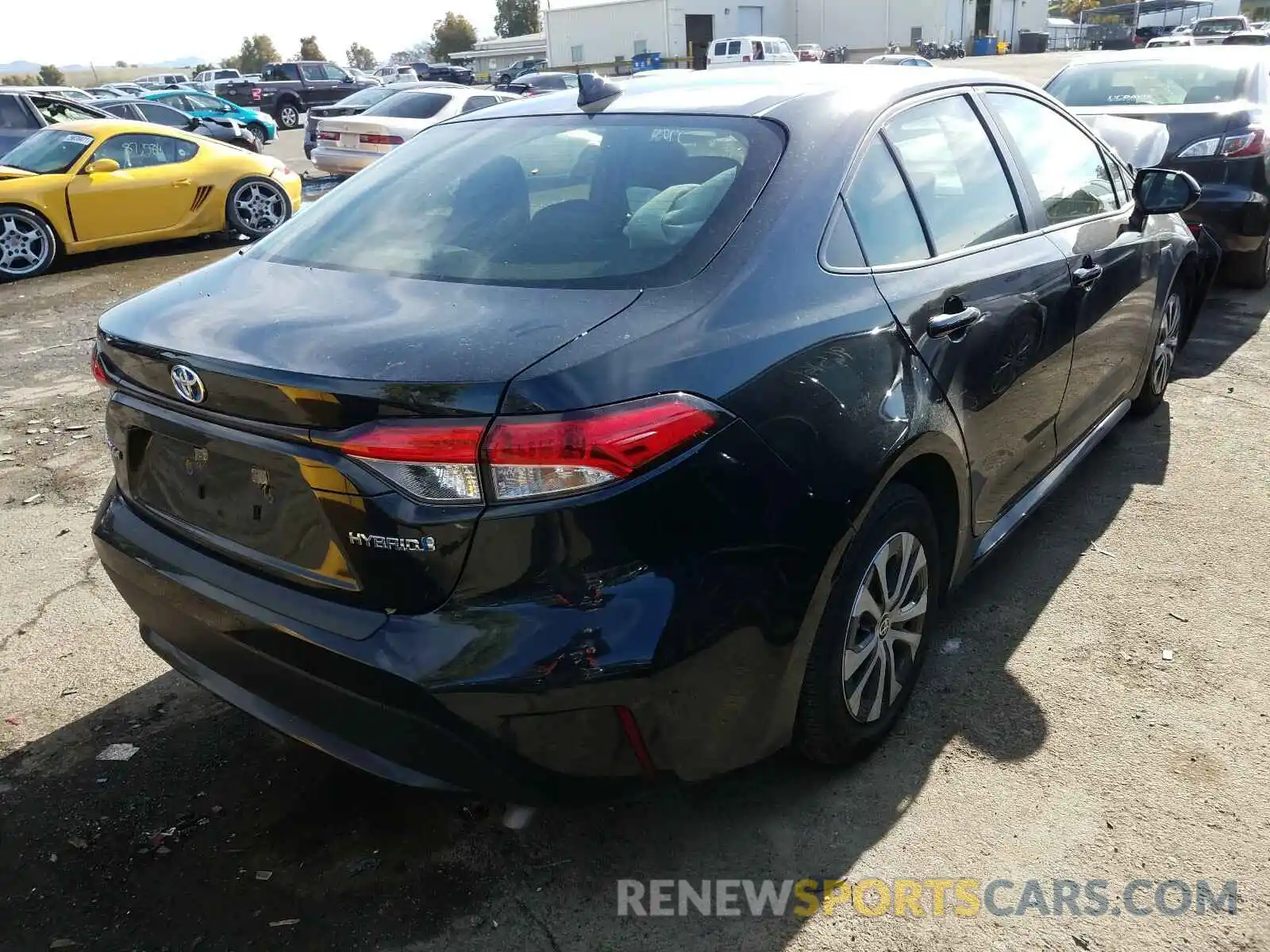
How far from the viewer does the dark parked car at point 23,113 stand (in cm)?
1234

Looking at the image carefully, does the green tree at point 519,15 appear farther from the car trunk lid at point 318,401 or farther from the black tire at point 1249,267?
the car trunk lid at point 318,401

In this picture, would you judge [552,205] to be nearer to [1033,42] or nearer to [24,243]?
[24,243]

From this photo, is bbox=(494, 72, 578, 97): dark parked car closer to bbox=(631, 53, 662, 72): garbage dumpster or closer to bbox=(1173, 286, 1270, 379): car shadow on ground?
bbox=(1173, 286, 1270, 379): car shadow on ground

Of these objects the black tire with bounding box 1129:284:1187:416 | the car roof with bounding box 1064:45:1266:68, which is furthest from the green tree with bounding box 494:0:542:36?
the black tire with bounding box 1129:284:1187:416

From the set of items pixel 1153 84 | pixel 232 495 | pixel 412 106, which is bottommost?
pixel 232 495

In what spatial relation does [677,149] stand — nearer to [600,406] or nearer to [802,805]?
[600,406]

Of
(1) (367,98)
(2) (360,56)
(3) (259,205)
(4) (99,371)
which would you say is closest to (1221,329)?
(4) (99,371)

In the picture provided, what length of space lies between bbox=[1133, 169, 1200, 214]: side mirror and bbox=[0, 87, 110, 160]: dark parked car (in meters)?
12.3

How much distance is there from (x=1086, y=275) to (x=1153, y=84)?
17.5ft

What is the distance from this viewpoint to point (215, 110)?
2169 cm

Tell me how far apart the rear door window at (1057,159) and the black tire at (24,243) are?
9290 millimetres

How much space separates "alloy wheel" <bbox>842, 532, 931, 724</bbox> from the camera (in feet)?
8.10

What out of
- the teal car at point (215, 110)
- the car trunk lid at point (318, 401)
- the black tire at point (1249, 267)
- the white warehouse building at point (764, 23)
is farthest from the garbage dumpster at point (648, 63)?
the car trunk lid at point (318, 401)

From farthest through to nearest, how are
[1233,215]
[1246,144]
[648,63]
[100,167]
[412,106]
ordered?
[648,63], [412,106], [100,167], [1233,215], [1246,144]
